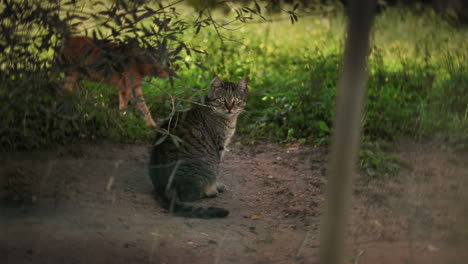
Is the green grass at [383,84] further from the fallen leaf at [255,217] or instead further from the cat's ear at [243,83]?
the fallen leaf at [255,217]

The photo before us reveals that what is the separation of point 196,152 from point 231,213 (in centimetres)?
64

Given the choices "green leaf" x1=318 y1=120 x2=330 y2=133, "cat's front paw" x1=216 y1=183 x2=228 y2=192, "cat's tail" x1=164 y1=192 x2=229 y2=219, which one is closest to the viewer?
"cat's tail" x1=164 y1=192 x2=229 y2=219

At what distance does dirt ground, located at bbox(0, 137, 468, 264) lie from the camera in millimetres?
2762

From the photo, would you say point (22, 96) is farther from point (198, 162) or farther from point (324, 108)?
point (324, 108)

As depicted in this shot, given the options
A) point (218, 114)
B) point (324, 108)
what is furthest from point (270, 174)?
point (324, 108)

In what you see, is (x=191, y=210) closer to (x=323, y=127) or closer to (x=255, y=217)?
(x=255, y=217)

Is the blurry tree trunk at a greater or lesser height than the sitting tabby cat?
greater

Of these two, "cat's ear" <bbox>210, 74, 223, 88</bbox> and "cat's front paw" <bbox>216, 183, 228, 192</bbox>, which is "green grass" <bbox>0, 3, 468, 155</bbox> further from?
"cat's front paw" <bbox>216, 183, 228, 192</bbox>

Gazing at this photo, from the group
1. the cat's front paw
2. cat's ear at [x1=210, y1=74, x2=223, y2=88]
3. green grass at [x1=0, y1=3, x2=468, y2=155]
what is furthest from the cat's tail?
cat's ear at [x1=210, y1=74, x2=223, y2=88]

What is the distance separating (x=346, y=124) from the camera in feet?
4.66

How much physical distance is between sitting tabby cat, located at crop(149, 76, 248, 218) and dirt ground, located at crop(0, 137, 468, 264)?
0.12 metres

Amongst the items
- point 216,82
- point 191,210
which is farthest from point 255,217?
point 216,82

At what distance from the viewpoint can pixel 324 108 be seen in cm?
548

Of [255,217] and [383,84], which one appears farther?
[383,84]
